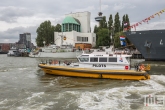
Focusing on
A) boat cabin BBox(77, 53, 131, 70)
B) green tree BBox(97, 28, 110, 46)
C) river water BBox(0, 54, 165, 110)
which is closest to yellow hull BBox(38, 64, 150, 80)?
boat cabin BBox(77, 53, 131, 70)

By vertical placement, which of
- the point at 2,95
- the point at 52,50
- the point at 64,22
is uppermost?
the point at 64,22

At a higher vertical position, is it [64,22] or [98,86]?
[64,22]

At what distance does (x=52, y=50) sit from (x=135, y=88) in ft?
166

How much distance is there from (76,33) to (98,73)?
57083 mm

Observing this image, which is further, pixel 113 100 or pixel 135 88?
pixel 135 88

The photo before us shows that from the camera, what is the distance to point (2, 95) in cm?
1291

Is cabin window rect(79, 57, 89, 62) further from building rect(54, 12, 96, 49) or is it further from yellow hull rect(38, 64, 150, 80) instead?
building rect(54, 12, 96, 49)

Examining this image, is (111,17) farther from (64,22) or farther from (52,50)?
(52,50)

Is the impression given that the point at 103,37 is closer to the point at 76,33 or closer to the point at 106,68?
the point at 76,33

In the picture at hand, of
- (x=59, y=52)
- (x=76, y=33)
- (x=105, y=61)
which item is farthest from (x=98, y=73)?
(x=76, y=33)

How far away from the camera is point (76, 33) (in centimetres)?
7456

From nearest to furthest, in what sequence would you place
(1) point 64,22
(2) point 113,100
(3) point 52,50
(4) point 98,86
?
1. (2) point 113,100
2. (4) point 98,86
3. (3) point 52,50
4. (1) point 64,22

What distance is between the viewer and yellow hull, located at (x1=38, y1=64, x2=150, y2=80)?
697 inches

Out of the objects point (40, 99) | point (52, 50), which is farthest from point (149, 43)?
point (52, 50)
